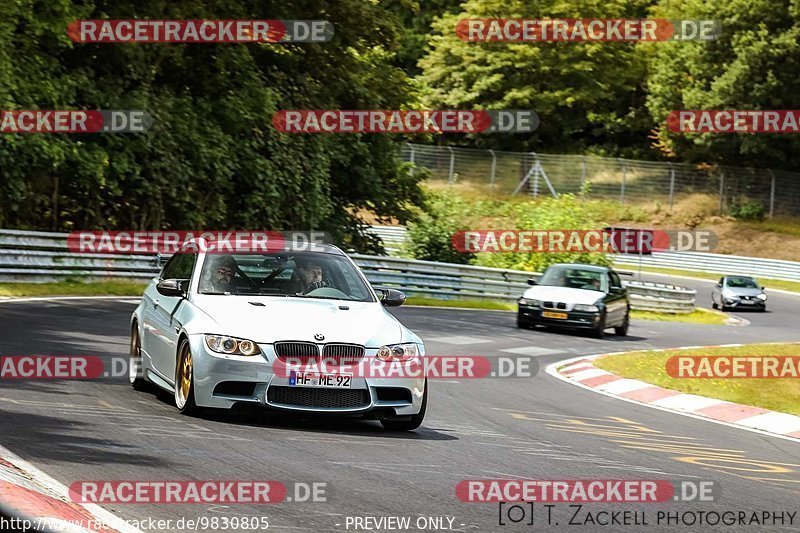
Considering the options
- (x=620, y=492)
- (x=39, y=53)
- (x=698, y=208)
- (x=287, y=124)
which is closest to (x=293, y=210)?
(x=287, y=124)

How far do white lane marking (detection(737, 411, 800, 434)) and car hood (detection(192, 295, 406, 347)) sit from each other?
194 inches

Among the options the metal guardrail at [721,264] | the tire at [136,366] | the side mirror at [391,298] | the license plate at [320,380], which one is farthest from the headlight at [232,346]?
the metal guardrail at [721,264]

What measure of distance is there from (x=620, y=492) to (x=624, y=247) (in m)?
54.7

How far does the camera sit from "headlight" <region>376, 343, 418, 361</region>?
9734 millimetres

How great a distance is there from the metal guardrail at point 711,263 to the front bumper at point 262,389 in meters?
47.2

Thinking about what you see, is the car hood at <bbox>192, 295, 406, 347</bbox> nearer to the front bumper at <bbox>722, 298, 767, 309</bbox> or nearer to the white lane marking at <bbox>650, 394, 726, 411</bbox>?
the white lane marking at <bbox>650, 394, 726, 411</bbox>

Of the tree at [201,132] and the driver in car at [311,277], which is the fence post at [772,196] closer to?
the tree at [201,132]

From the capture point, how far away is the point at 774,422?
13.5 meters

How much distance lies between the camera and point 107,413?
968 cm

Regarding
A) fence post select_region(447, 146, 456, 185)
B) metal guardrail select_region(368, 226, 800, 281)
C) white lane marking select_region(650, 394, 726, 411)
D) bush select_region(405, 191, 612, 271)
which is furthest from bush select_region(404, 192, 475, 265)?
white lane marking select_region(650, 394, 726, 411)

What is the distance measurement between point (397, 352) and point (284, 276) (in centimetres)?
148

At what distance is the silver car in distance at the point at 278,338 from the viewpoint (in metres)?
9.45

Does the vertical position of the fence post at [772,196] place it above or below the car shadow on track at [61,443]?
above

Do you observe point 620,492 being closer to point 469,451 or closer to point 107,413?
point 469,451
